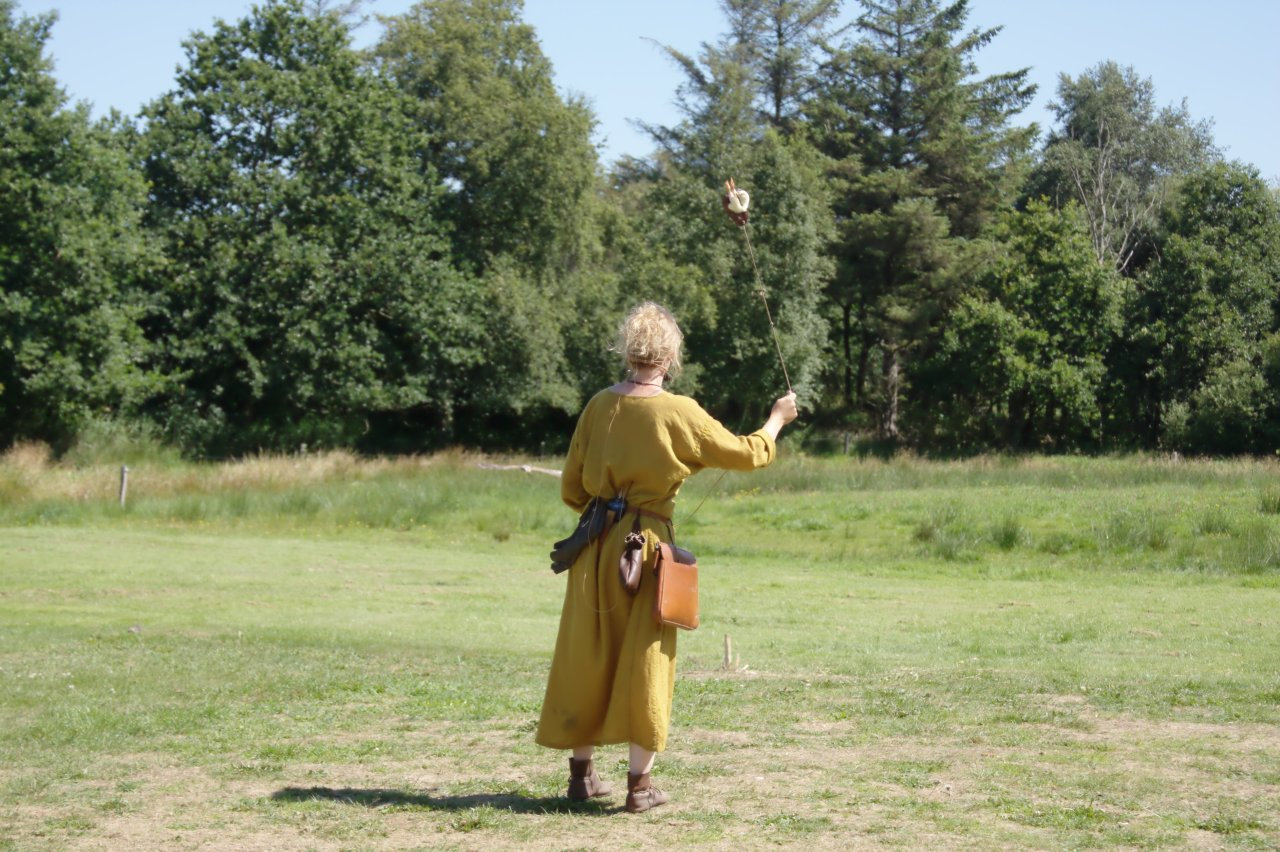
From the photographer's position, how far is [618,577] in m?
6.28

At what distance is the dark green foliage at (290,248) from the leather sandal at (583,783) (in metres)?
41.0

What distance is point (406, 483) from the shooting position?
99.5 feet

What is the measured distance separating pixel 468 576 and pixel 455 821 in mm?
13018

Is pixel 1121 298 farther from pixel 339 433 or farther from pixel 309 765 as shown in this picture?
pixel 309 765

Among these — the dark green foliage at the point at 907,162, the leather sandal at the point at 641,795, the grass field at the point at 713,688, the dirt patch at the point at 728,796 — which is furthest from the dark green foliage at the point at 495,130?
the leather sandal at the point at 641,795

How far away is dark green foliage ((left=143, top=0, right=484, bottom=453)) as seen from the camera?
4569 cm

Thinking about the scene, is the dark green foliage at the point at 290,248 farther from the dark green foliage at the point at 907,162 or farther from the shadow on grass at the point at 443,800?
the shadow on grass at the point at 443,800

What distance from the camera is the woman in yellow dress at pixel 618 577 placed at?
6.21 m

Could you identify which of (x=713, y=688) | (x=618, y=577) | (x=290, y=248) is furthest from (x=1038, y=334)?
(x=618, y=577)

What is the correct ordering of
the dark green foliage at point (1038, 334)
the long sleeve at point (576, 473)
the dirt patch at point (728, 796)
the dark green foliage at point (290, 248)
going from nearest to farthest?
the dirt patch at point (728, 796) → the long sleeve at point (576, 473) → the dark green foliage at point (290, 248) → the dark green foliage at point (1038, 334)

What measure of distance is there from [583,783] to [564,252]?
1898 inches

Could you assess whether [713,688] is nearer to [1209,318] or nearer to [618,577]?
[618,577]

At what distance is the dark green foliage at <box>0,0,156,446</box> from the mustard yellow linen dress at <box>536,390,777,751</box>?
123 feet

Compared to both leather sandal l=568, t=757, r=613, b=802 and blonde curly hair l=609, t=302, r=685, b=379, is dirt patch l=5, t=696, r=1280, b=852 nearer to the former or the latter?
leather sandal l=568, t=757, r=613, b=802
